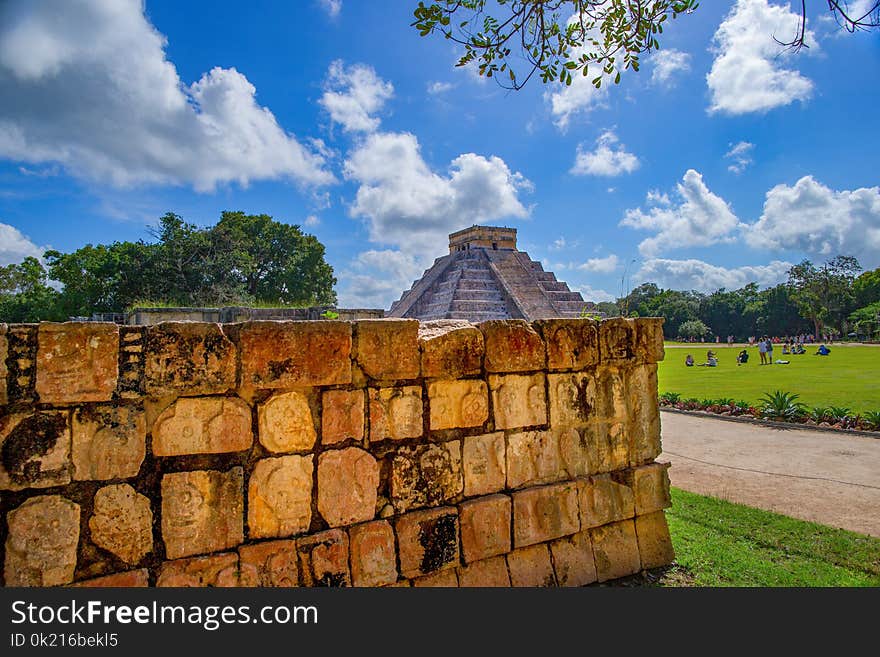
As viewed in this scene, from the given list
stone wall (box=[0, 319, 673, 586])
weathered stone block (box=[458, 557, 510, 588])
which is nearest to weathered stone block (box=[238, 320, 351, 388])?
stone wall (box=[0, 319, 673, 586])

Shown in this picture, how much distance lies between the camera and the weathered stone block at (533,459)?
10.1ft

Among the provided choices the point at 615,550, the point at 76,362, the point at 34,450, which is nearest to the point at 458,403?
the point at 615,550

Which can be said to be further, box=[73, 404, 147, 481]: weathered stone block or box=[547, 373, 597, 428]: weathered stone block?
box=[547, 373, 597, 428]: weathered stone block

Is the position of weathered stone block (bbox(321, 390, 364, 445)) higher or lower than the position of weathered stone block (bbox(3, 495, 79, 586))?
higher

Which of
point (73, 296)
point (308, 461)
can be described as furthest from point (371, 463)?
→ point (73, 296)

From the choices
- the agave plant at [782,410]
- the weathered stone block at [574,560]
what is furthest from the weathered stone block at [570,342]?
the agave plant at [782,410]

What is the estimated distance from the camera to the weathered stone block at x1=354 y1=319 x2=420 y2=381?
263 cm

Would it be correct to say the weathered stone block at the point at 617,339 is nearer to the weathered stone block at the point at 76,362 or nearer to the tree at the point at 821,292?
the weathered stone block at the point at 76,362

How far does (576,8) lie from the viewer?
14.2ft

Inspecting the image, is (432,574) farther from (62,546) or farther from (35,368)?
(35,368)

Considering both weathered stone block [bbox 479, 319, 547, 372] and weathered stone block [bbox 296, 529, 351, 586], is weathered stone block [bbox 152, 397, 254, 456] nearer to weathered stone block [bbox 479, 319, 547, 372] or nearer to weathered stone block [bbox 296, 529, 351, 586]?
weathered stone block [bbox 296, 529, 351, 586]

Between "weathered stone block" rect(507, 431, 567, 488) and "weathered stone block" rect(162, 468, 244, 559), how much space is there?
1468 mm

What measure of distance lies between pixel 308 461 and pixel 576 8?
4057mm

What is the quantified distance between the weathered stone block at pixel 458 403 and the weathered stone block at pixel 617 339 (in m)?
0.91
